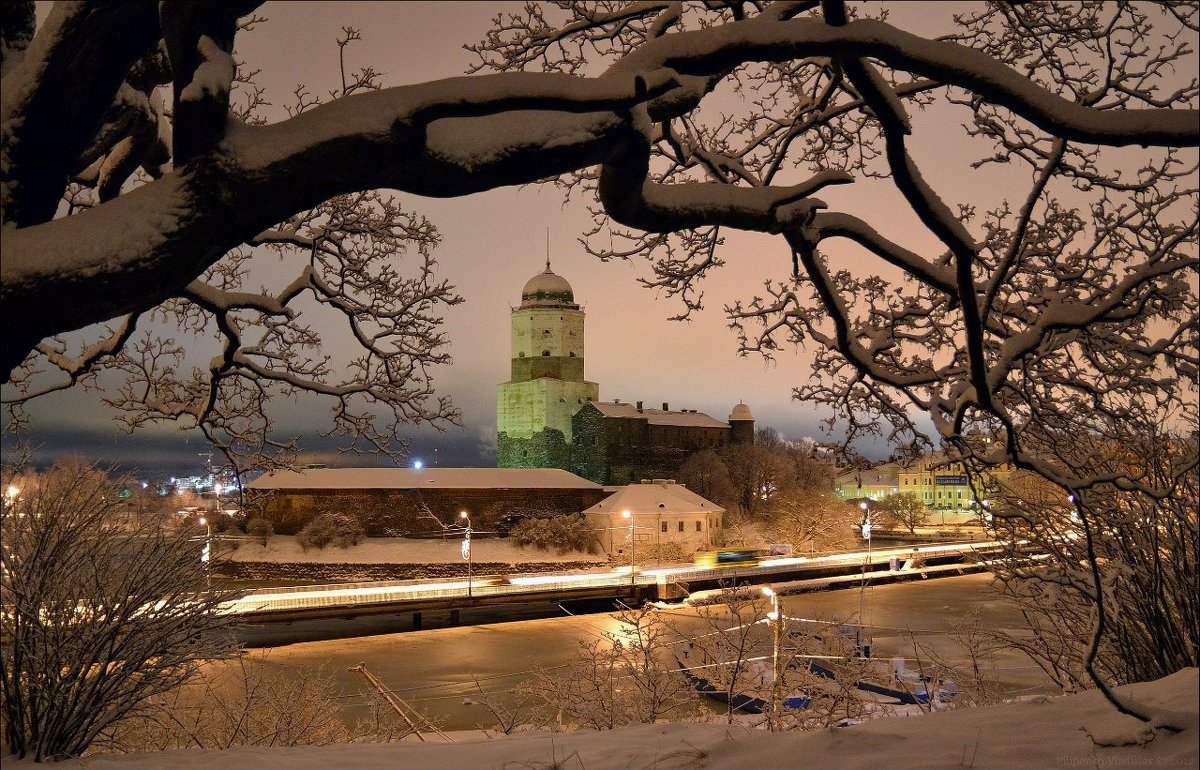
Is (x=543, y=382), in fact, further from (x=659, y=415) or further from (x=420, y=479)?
(x=420, y=479)

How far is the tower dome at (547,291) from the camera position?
91938mm

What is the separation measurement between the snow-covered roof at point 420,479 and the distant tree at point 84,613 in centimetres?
4913

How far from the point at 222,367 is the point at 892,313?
603 cm

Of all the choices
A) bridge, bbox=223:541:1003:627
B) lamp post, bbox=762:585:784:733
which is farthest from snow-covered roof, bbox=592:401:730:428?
lamp post, bbox=762:585:784:733

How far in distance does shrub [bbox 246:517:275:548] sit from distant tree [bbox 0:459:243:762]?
4954 centimetres

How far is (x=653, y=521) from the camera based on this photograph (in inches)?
2319

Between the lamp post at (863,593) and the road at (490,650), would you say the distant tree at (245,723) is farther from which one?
the lamp post at (863,593)

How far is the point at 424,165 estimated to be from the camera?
157 inches

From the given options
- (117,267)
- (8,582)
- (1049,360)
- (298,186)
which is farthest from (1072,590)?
(8,582)

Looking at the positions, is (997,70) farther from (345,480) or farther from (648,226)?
(345,480)

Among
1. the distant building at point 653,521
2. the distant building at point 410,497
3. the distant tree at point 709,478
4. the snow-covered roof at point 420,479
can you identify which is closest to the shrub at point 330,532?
the distant building at point 410,497

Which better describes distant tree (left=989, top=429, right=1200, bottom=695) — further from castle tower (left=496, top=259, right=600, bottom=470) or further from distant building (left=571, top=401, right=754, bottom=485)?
castle tower (left=496, top=259, right=600, bottom=470)

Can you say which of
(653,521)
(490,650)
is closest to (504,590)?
(490,650)

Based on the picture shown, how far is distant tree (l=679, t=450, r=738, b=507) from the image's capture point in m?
70.7
